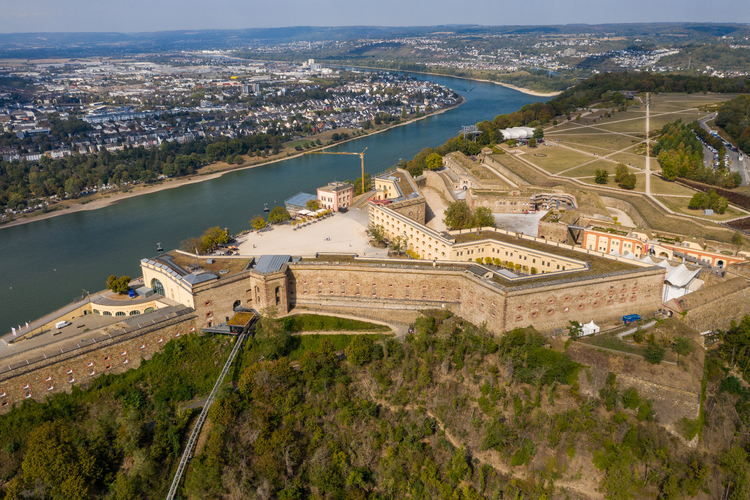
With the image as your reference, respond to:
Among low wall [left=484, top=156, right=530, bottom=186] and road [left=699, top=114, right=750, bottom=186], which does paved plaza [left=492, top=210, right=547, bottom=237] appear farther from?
road [left=699, top=114, right=750, bottom=186]

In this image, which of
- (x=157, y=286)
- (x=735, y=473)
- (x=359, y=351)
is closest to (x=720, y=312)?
(x=735, y=473)

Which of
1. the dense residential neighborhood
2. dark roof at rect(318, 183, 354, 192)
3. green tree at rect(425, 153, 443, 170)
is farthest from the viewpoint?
the dense residential neighborhood

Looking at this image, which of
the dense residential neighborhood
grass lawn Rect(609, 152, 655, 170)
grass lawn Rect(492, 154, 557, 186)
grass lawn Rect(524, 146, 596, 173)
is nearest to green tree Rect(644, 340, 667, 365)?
grass lawn Rect(492, 154, 557, 186)

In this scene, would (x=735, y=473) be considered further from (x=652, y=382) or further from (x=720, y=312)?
(x=720, y=312)

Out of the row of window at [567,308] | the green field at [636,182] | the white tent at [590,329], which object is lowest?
the white tent at [590,329]

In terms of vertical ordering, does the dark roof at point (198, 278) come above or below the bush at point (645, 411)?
above

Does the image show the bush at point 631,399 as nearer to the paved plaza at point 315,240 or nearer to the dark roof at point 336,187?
the paved plaza at point 315,240

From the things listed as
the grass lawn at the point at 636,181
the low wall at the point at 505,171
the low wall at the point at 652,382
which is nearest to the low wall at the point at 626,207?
the grass lawn at the point at 636,181
